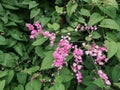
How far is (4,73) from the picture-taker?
7.19 feet

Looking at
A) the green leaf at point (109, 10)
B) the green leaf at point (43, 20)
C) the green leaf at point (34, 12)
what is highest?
the green leaf at point (109, 10)

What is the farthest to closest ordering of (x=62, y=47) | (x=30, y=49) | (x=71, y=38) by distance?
(x=30, y=49)
(x=71, y=38)
(x=62, y=47)

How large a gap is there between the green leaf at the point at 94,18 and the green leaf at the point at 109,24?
1.3 inches

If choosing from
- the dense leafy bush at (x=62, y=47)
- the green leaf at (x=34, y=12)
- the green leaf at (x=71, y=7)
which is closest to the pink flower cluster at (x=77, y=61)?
the dense leafy bush at (x=62, y=47)

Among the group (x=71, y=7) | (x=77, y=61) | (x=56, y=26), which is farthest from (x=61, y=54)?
(x=71, y=7)

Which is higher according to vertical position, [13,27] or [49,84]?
[13,27]

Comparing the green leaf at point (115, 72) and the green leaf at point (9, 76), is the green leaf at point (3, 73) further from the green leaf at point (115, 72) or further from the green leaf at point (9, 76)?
the green leaf at point (115, 72)

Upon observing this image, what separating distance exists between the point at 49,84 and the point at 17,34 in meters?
0.51

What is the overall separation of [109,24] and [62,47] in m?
0.34

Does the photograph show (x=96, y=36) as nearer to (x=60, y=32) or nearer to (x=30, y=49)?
(x=60, y=32)

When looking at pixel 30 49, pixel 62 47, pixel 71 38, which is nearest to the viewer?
pixel 62 47

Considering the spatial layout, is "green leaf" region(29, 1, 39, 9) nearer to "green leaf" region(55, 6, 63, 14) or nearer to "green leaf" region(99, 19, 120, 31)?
"green leaf" region(55, 6, 63, 14)

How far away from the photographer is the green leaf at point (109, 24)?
2.00m

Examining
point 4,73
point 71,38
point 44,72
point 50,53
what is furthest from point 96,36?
point 4,73
